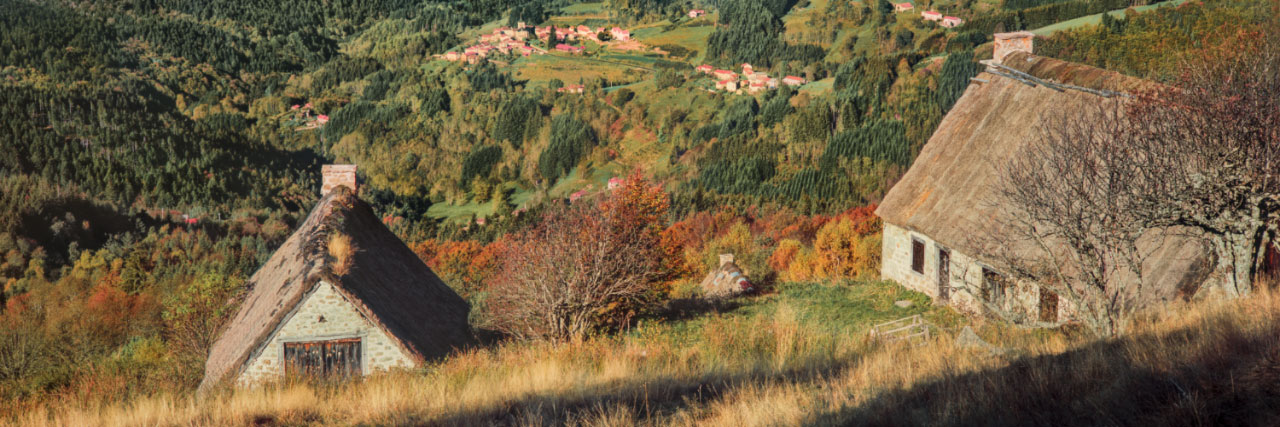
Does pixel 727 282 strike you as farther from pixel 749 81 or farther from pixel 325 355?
pixel 749 81

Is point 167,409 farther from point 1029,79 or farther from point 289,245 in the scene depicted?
point 1029,79

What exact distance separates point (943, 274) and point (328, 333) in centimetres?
1474

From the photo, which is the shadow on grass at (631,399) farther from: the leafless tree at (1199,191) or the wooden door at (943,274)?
the wooden door at (943,274)

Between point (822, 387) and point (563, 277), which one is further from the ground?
point (822, 387)

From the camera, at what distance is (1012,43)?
25234mm

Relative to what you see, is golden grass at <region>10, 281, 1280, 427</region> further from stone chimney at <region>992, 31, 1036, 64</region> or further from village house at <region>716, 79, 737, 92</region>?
village house at <region>716, 79, 737, 92</region>

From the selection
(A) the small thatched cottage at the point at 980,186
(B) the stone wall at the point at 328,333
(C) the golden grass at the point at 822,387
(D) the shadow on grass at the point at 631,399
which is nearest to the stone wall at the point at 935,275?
(A) the small thatched cottage at the point at 980,186

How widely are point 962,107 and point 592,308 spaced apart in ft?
46.5

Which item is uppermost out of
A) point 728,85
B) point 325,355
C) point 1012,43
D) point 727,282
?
point 728,85

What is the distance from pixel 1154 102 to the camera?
12625 millimetres

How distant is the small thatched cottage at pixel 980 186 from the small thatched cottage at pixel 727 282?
527 centimetres

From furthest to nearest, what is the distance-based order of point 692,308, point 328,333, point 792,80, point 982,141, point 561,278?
point 792,80 → point 692,308 → point 982,141 → point 561,278 → point 328,333

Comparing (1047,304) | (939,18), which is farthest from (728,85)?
(1047,304)

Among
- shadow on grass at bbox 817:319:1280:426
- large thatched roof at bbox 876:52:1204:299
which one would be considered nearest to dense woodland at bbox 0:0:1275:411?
large thatched roof at bbox 876:52:1204:299
